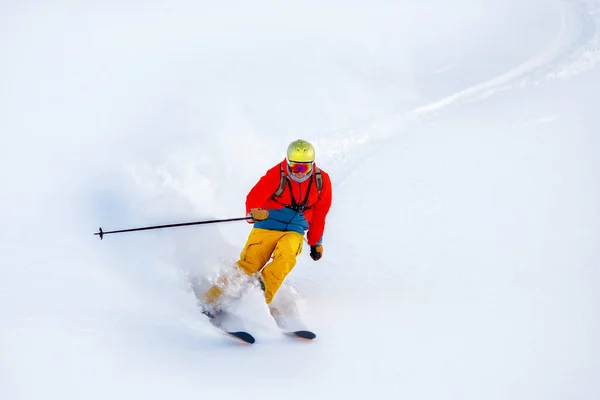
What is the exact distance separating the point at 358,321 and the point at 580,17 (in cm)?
1099

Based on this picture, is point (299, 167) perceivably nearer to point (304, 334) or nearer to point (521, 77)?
point (304, 334)

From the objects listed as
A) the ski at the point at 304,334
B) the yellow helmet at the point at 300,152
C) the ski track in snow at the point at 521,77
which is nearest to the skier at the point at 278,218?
the yellow helmet at the point at 300,152

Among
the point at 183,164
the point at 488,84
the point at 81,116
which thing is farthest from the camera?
the point at 488,84

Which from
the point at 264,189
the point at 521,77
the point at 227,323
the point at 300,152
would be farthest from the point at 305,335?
the point at 521,77

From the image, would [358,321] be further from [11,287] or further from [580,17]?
[580,17]

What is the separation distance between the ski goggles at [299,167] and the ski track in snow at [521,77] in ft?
10.2

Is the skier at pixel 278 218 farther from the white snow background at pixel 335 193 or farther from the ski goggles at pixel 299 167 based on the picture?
the white snow background at pixel 335 193

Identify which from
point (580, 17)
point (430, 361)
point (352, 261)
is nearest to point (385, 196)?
point (352, 261)

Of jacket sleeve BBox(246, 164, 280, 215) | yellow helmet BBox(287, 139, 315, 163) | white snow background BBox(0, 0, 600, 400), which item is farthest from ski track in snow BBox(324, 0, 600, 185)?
yellow helmet BBox(287, 139, 315, 163)

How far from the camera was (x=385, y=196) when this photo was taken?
8672 mm

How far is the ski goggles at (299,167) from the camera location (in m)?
5.79

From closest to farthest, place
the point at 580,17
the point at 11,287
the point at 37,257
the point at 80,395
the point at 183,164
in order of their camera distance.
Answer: the point at 80,395
the point at 11,287
the point at 37,257
the point at 183,164
the point at 580,17

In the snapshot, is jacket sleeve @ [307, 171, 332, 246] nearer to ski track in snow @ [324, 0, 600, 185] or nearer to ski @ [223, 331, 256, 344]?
ski @ [223, 331, 256, 344]

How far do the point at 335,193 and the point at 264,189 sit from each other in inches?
114
